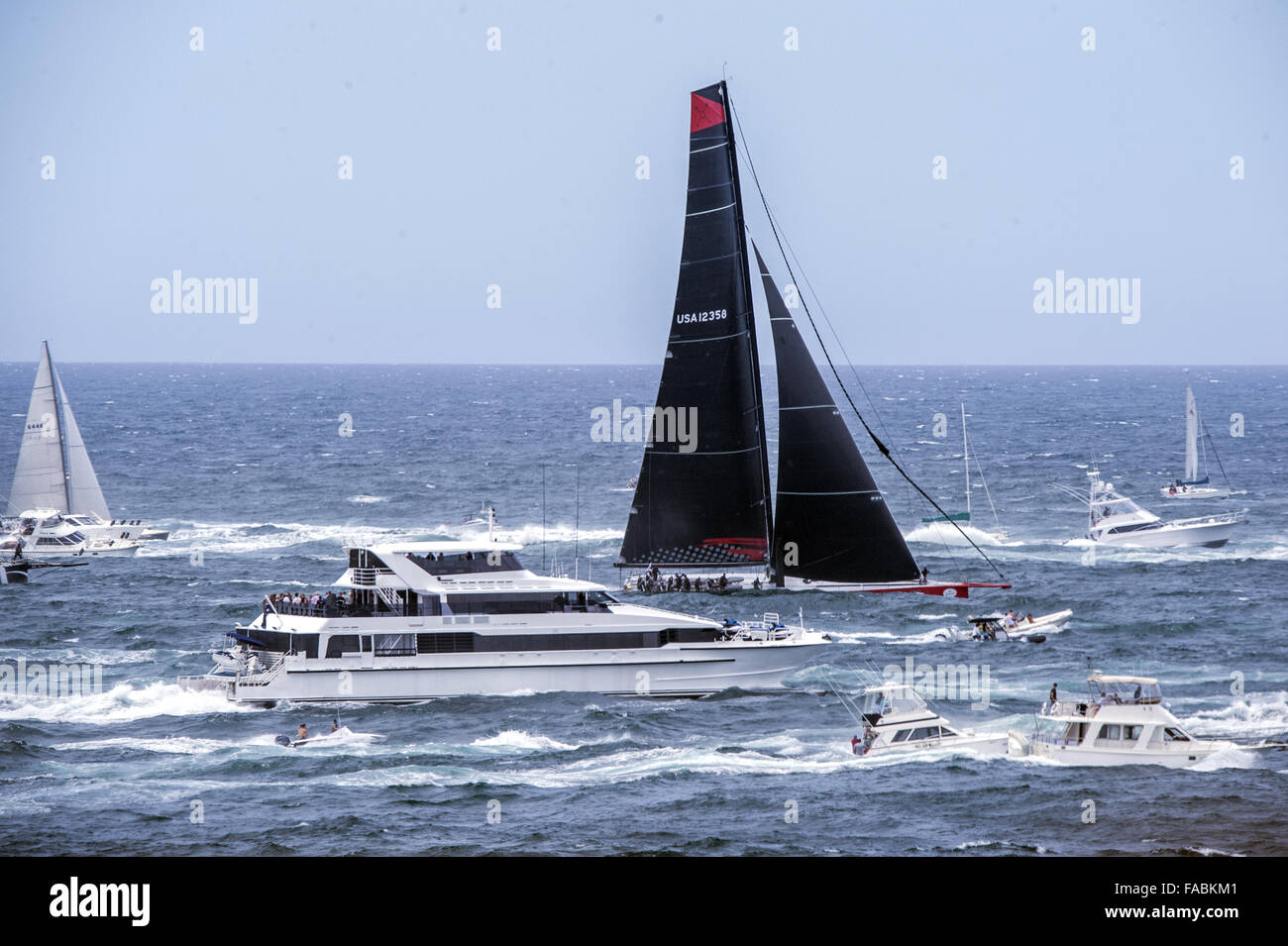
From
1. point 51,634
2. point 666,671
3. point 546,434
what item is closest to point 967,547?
point 666,671

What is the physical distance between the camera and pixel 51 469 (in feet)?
286

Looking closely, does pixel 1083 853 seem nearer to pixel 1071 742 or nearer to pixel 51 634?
pixel 1071 742

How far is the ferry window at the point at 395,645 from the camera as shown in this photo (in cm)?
4503

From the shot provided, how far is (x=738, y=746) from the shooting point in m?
39.8

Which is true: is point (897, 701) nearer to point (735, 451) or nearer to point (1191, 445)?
point (735, 451)

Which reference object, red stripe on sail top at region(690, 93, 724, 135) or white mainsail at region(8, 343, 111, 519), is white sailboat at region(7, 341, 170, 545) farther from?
red stripe on sail top at region(690, 93, 724, 135)

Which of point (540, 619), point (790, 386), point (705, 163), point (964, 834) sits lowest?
point (964, 834)

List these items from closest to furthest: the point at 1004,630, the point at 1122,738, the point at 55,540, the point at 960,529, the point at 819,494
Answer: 1. the point at 1122,738
2. the point at 1004,630
3. the point at 819,494
4. the point at 960,529
5. the point at 55,540

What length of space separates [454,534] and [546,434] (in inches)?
3628

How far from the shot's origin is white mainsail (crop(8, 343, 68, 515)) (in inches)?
3418

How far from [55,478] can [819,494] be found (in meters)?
53.2

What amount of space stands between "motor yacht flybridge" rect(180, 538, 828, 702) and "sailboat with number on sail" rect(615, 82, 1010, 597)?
33.9 ft

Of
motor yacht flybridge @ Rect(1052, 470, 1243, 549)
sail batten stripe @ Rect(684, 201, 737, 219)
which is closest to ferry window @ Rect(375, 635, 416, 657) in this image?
sail batten stripe @ Rect(684, 201, 737, 219)

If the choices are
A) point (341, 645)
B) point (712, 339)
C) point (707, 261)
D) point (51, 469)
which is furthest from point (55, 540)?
point (707, 261)
